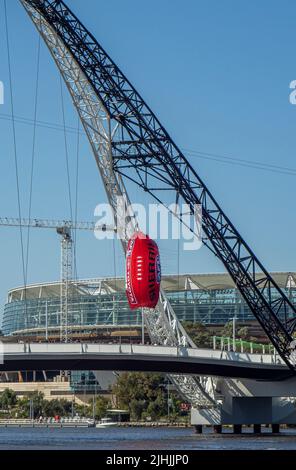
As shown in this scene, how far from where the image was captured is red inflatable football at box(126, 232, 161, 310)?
102 metres

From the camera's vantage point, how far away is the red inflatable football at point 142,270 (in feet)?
336


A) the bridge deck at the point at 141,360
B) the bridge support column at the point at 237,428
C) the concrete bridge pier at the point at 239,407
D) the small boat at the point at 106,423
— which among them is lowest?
the small boat at the point at 106,423

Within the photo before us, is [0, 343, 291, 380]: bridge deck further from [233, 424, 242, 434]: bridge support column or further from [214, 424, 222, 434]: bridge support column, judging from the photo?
[233, 424, 242, 434]: bridge support column

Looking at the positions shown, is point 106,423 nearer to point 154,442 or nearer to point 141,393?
point 141,393

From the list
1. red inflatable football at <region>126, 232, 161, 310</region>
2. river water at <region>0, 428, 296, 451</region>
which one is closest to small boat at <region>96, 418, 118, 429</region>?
river water at <region>0, 428, 296, 451</region>

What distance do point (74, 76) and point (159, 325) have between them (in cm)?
3150

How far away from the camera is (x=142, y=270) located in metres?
102

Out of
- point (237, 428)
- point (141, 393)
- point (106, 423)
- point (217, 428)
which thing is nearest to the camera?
point (217, 428)

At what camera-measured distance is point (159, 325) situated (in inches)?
5089

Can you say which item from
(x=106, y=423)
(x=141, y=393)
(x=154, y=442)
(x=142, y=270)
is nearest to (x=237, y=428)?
(x=154, y=442)

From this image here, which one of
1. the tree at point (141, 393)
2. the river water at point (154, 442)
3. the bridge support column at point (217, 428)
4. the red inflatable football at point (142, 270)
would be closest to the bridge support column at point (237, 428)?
the bridge support column at point (217, 428)

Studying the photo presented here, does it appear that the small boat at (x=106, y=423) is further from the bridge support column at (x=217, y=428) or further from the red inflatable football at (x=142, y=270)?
the red inflatable football at (x=142, y=270)
